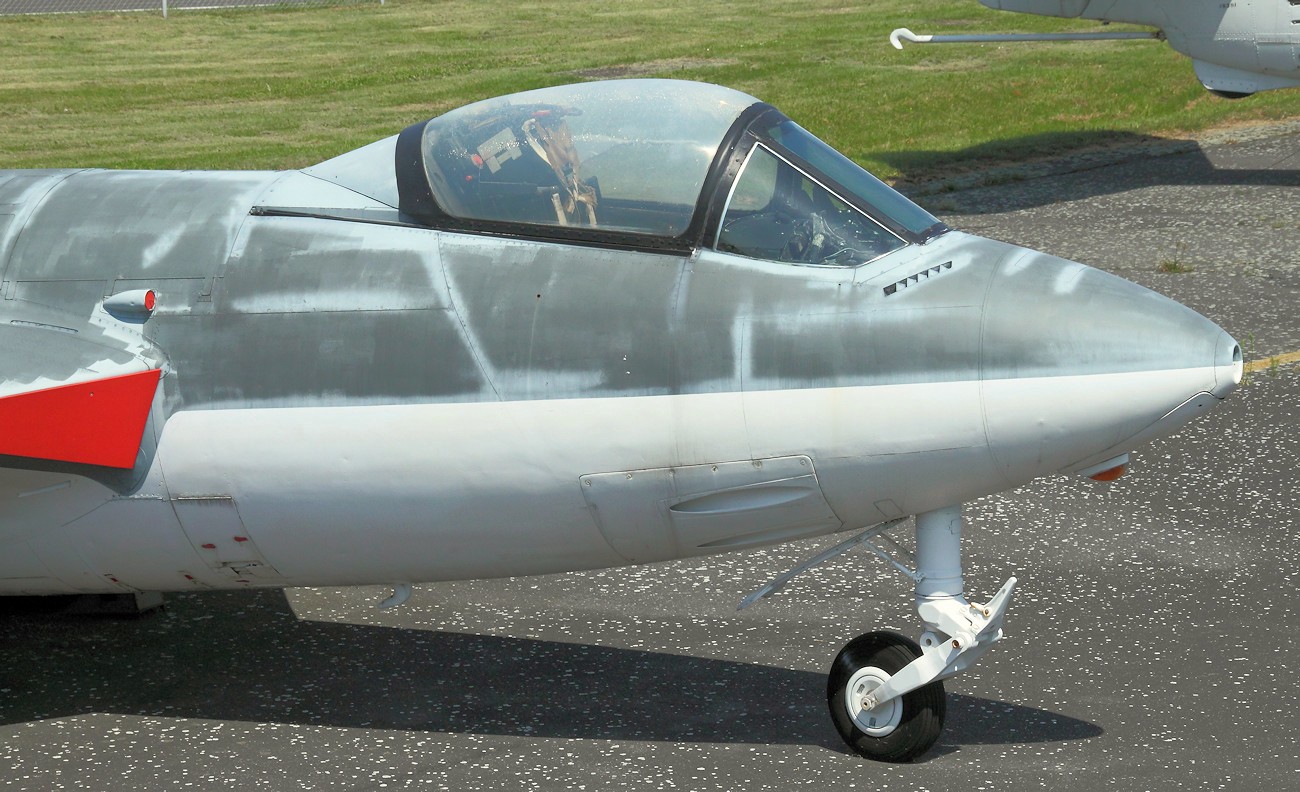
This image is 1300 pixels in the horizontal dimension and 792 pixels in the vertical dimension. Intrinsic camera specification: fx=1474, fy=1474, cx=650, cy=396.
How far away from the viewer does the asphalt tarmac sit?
18.1 ft

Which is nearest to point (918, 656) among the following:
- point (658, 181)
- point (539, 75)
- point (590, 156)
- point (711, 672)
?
point (711, 672)

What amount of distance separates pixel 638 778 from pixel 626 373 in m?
1.53

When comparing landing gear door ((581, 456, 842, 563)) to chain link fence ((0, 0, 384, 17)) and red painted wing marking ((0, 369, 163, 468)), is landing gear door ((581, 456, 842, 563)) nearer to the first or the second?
red painted wing marking ((0, 369, 163, 468))

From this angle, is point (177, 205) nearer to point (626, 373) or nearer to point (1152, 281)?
point (626, 373)

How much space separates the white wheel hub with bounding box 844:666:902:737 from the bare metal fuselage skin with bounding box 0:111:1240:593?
0.62 m

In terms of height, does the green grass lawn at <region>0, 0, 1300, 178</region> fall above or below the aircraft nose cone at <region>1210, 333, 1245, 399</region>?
below

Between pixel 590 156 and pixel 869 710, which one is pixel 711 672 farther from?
pixel 590 156

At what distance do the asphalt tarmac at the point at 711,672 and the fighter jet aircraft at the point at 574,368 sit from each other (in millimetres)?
643

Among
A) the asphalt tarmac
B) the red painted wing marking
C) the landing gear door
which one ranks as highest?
the red painted wing marking

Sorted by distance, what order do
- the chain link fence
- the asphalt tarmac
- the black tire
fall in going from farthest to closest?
the chain link fence, the asphalt tarmac, the black tire

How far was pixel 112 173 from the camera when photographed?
6141 mm

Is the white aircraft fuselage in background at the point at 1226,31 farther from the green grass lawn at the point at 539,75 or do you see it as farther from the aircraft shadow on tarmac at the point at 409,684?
the aircraft shadow on tarmac at the point at 409,684

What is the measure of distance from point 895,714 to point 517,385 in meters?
1.85

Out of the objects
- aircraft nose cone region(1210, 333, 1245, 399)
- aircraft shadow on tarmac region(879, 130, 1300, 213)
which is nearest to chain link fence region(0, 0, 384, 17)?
aircraft shadow on tarmac region(879, 130, 1300, 213)
